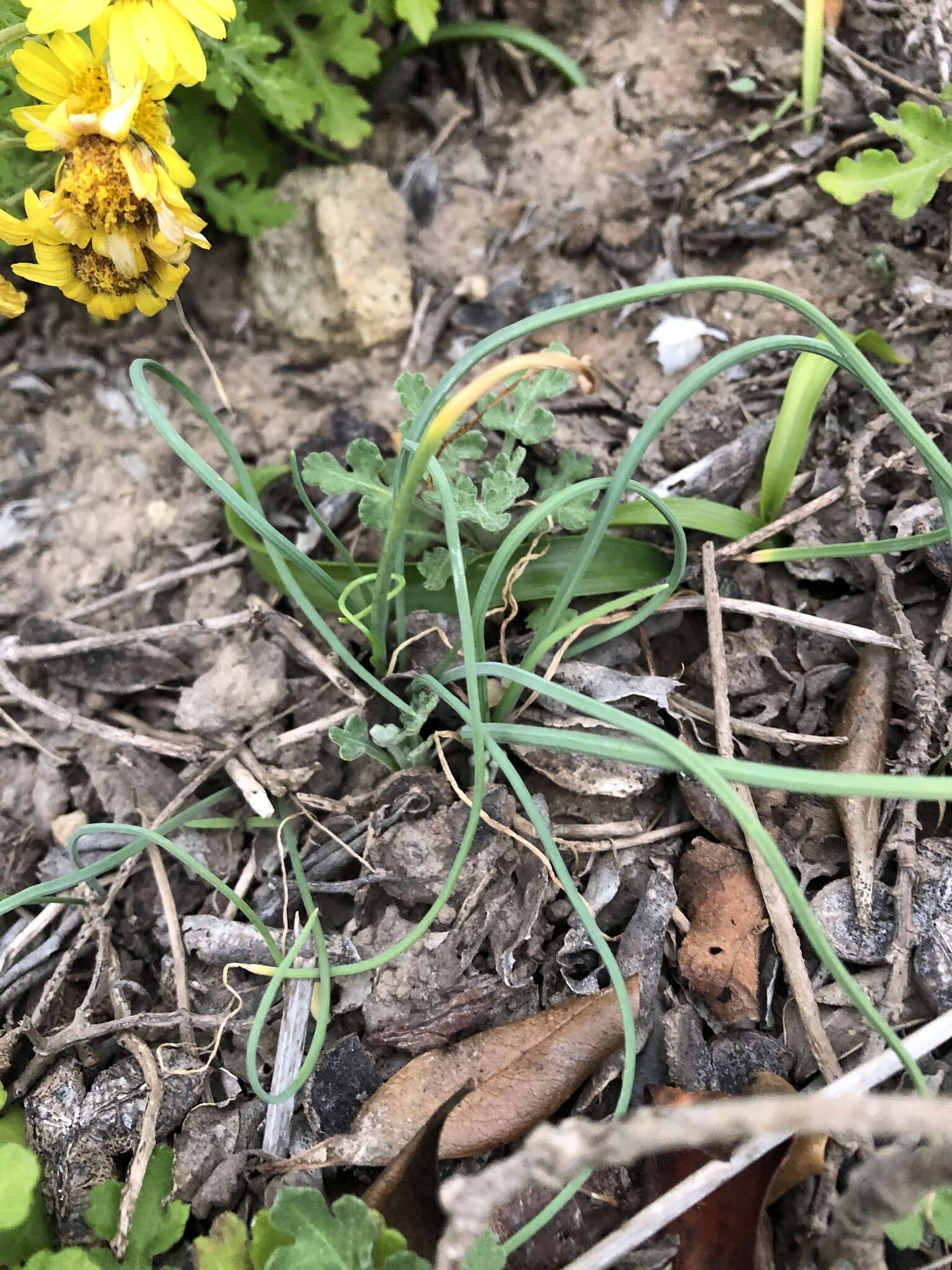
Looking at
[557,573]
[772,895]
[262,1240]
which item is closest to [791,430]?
[557,573]

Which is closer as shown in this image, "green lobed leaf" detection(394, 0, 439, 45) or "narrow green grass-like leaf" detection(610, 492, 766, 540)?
"narrow green grass-like leaf" detection(610, 492, 766, 540)

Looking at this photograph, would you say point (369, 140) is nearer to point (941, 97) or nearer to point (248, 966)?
point (941, 97)

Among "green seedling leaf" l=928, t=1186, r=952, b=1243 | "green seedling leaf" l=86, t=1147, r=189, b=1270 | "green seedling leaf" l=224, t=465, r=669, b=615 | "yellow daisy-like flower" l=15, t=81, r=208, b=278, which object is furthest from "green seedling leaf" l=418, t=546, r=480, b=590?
"green seedling leaf" l=928, t=1186, r=952, b=1243

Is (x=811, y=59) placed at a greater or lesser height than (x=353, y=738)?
greater

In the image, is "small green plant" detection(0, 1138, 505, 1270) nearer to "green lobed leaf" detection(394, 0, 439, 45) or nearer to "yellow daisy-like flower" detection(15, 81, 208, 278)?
"yellow daisy-like flower" detection(15, 81, 208, 278)

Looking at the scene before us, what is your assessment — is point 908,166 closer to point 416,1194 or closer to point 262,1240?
point 416,1194
